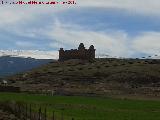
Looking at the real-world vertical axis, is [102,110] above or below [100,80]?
below

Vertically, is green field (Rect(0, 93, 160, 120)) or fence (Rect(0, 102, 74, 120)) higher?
fence (Rect(0, 102, 74, 120))

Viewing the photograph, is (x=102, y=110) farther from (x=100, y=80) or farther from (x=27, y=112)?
(x=100, y=80)

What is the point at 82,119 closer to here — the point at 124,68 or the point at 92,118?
the point at 92,118

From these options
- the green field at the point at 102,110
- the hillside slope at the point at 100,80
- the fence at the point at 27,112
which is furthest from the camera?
the hillside slope at the point at 100,80

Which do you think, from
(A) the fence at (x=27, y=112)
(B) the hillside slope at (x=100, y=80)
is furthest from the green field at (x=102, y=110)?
(B) the hillside slope at (x=100, y=80)

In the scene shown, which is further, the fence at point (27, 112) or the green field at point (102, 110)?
the green field at point (102, 110)

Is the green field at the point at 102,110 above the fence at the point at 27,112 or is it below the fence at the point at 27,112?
below

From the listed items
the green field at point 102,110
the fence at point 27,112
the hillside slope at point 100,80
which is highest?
the hillside slope at point 100,80

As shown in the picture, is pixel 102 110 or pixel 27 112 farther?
pixel 102 110

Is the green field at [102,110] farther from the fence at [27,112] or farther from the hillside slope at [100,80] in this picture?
the hillside slope at [100,80]

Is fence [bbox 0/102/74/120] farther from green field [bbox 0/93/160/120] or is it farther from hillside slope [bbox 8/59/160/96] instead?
hillside slope [bbox 8/59/160/96]

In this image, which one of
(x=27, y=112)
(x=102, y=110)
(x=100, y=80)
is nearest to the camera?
(x=27, y=112)

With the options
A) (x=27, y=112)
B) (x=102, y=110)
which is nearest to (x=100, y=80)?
(x=102, y=110)

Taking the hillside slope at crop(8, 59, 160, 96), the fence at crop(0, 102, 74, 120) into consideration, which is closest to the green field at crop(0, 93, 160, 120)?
the fence at crop(0, 102, 74, 120)
